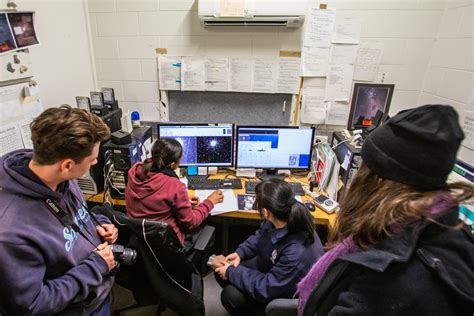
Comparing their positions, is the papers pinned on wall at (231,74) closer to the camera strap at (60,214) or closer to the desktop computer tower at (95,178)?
the desktop computer tower at (95,178)

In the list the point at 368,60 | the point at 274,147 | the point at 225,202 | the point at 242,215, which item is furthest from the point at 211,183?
the point at 368,60

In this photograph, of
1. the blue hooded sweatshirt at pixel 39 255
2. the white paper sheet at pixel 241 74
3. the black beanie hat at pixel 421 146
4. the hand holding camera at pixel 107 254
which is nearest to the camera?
the black beanie hat at pixel 421 146

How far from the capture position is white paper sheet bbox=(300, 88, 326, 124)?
2268 mm

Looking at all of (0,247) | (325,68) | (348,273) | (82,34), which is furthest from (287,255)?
(82,34)

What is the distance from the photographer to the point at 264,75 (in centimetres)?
223

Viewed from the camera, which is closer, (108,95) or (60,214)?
(60,214)

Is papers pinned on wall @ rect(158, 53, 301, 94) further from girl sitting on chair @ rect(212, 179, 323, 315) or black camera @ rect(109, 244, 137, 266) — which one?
black camera @ rect(109, 244, 137, 266)

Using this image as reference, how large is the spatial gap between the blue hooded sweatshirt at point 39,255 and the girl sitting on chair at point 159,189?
0.40 metres

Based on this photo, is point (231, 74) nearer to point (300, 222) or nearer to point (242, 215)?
point (242, 215)

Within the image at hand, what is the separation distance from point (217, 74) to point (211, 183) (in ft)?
2.96

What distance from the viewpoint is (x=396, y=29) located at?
2.06 metres

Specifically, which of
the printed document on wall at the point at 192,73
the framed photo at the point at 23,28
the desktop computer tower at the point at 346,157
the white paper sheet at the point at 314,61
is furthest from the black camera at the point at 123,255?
the white paper sheet at the point at 314,61

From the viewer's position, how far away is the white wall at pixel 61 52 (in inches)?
70.2

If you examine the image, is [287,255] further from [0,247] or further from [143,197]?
[0,247]
